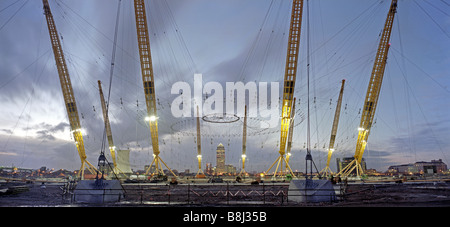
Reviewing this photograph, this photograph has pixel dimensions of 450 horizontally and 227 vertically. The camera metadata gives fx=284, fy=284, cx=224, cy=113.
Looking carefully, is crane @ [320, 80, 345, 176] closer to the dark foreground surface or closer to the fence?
the dark foreground surface

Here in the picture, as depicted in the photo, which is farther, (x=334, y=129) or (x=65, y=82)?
(x=334, y=129)

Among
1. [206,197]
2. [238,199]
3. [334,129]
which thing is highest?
[334,129]

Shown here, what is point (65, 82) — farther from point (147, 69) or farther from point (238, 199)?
point (238, 199)

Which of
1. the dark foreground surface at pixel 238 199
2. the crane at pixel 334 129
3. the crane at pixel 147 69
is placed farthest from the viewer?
the crane at pixel 334 129

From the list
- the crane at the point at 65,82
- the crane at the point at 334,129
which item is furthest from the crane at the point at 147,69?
the crane at the point at 334,129

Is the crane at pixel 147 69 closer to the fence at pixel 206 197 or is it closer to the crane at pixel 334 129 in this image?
the fence at pixel 206 197

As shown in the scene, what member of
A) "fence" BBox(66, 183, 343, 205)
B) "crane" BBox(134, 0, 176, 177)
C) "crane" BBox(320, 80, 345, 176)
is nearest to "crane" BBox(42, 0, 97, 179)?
"crane" BBox(134, 0, 176, 177)

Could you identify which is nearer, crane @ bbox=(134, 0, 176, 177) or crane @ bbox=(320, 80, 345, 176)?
crane @ bbox=(134, 0, 176, 177)

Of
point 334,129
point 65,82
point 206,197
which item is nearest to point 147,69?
point 65,82
